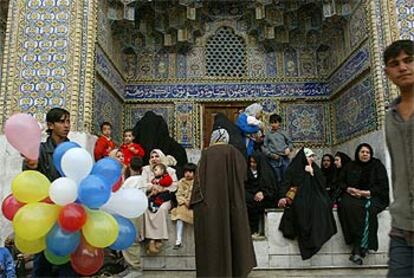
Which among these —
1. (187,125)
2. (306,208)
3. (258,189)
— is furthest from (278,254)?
(187,125)

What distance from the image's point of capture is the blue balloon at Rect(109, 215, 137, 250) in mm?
2893

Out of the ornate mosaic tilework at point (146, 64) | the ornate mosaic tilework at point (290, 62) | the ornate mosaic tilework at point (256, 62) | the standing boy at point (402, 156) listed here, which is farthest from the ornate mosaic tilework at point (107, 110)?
the standing boy at point (402, 156)

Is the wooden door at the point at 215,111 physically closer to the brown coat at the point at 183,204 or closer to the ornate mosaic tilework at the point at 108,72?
the ornate mosaic tilework at the point at 108,72

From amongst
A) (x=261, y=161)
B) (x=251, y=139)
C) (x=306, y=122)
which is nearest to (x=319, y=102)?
(x=306, y=122)

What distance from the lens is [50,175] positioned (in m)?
2.85

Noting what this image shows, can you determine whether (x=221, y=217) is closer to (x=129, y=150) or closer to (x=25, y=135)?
(x=25, y=135)

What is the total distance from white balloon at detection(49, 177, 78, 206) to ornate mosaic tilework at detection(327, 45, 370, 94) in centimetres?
507

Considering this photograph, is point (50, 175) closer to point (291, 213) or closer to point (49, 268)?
point (49, 268)

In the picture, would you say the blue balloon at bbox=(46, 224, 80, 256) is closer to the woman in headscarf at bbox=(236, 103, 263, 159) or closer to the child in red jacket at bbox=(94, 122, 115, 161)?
the child in red jacket at bbox=(94, 122, 115, 161)

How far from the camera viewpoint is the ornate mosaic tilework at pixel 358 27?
660 cm

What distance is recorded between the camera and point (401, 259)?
169 centimetres

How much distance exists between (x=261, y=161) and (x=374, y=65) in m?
2.27

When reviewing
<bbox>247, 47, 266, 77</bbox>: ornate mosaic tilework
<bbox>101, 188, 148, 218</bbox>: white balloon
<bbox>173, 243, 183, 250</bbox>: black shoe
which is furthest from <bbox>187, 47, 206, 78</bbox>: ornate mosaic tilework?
<bbox>101, 188, 148, 218</bbox>: white balloon

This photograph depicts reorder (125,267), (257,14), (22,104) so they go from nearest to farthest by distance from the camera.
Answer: (125,267)
(22,104)
(257,14)
